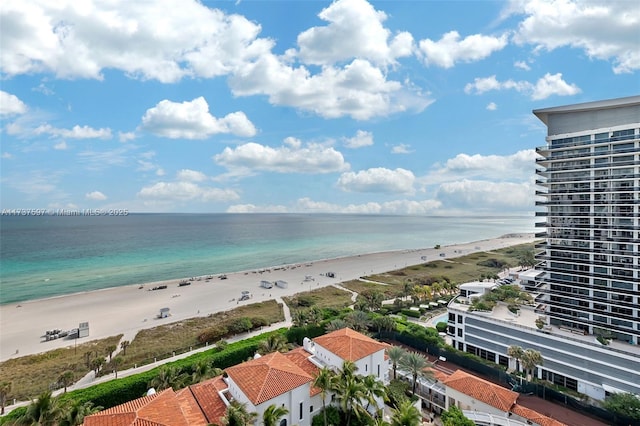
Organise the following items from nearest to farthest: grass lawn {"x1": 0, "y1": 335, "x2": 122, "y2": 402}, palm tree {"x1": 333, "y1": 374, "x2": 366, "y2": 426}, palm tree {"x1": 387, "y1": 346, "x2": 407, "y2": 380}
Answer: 1. palm tree {"x1": 333, "y1": 374, "x2": 366, "y2": 426}
2. palm tree {"x1": 387, "y1": 346, "x2": 407, "y2": 380}
3. grass lawn {"x1": 0, "y1": 335, "x2": 122, "y2": 402}

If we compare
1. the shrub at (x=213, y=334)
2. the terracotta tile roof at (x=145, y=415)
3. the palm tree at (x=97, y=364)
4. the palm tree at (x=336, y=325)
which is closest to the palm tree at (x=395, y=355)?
the palm tree at (x=336, y=325)

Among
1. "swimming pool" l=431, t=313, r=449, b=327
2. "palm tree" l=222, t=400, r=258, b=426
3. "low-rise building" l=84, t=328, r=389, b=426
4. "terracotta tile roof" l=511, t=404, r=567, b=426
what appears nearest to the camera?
"palm tree" l=222, t=400, r=258, b=426

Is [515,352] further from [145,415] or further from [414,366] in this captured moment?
[145,415]

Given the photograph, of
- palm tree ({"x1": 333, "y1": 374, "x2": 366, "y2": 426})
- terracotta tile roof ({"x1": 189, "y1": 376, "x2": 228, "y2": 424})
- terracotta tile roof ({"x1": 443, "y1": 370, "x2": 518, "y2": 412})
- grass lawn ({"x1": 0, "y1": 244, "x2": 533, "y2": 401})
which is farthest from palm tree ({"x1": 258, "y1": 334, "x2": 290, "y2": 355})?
terracotta tile roof ({"x1": 443, "y1": 370, "x2": 518, "y2": 412})

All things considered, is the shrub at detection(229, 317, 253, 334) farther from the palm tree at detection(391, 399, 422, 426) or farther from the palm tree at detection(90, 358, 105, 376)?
the palm tree at detection(391, 399, 422, 426)

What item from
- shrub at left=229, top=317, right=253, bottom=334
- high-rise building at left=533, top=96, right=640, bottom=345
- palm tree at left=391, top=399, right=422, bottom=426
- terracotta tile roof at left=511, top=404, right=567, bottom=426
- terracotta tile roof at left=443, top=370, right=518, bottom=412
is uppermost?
high-rise building at left=533, top=96, right=640, bottom=345

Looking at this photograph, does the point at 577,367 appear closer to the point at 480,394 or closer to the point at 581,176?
the point at 480,394

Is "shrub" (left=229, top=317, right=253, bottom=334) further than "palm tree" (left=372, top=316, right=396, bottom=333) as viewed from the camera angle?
Yes
